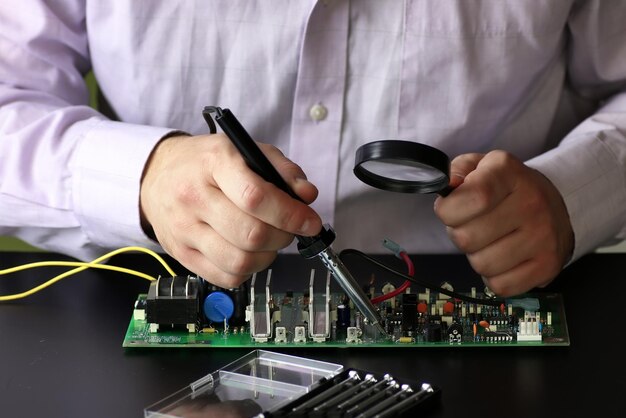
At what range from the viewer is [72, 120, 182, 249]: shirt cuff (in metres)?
1.21

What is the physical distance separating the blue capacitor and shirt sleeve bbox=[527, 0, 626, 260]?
486 millimetres

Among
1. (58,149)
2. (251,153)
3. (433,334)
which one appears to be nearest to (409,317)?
(433,334)

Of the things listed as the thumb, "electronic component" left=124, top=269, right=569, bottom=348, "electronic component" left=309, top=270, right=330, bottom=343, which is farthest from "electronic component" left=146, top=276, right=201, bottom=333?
the thumb

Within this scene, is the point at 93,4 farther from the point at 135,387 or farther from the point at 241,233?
the point at 135,387

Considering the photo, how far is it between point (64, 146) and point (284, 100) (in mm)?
321

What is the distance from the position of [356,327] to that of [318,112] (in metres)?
0.44

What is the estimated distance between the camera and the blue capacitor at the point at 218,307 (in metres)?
1.04

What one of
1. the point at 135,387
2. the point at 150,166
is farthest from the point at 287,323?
the point at 150,166

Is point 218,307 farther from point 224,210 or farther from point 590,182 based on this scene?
point 590,182

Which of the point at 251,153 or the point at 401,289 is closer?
the point at 251,153

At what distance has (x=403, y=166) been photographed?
937mm

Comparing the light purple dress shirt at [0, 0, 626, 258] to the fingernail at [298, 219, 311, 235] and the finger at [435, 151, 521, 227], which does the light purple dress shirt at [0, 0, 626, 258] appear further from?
the fingernail at [298, 219, 311, 235]

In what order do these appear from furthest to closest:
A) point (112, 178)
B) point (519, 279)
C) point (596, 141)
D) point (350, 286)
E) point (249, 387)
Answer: point (596, 141) → point (112, 178) → point (519, 279) → point (350, 286) → point (249, 387)

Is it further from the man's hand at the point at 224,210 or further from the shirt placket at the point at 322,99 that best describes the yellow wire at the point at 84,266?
the shirt placket at the point at 322,99
